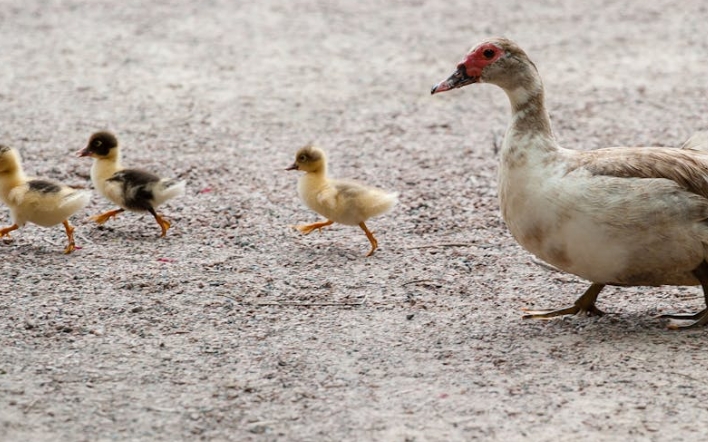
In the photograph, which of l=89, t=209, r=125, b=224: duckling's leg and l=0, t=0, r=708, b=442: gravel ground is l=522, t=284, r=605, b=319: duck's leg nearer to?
l=0, t=0, r=708, b=442: gravel ground

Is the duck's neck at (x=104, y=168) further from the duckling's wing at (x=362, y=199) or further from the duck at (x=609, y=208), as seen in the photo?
the duck at (x=609, y=208)

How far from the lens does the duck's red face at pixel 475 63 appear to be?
Answer: 5457mm

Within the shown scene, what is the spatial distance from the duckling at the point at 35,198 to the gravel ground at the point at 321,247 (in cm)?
17

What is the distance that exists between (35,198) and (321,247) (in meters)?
1.58

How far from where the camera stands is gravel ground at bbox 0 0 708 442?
4516 millimetres

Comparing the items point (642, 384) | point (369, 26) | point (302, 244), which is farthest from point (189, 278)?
point (369, 26)

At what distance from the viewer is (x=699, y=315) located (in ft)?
17.6

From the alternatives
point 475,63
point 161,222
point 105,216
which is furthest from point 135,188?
point 475,63

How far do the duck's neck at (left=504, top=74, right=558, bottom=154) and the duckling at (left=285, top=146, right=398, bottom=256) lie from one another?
122cm

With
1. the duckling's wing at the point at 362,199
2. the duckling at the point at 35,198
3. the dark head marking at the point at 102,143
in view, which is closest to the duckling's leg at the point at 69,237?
the duckling at the point at 35,198

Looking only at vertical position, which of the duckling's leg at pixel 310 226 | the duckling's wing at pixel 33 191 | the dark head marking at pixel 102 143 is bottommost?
the duckling's leg at pixel 310 226

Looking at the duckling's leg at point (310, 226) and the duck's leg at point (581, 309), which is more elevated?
the duck's leg at point (581, 309)

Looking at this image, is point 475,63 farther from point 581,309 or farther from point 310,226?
point 310,226

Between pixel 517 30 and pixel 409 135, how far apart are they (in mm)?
2980
